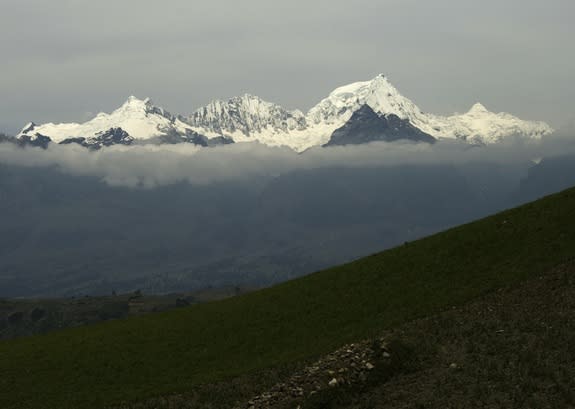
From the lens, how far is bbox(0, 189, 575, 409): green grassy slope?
146ft

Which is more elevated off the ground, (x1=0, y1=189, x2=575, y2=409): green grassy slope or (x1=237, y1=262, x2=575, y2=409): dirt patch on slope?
(x1=0, y1=189, x2=575, y2=409): green grassy slope

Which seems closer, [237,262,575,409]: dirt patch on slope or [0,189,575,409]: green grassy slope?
[237,262,575,409]: dirt patch on slope

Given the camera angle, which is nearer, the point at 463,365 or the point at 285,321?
→ the point at 463,365

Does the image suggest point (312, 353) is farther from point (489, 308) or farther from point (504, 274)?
point (504, 274)

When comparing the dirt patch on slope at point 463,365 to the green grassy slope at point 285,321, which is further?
the green grassy slope at point 285,321

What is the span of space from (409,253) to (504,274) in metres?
12.9

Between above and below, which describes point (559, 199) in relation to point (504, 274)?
above

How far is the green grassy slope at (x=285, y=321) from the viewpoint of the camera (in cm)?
4441

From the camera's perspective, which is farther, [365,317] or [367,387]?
[365,317]

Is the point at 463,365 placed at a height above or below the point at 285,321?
below

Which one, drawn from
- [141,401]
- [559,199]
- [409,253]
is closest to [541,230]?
[559,199]

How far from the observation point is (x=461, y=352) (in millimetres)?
34688

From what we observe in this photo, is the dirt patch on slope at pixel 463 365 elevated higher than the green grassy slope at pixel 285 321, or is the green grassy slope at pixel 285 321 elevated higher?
the green grassy slope at pixel 285 321

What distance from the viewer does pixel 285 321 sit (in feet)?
170
